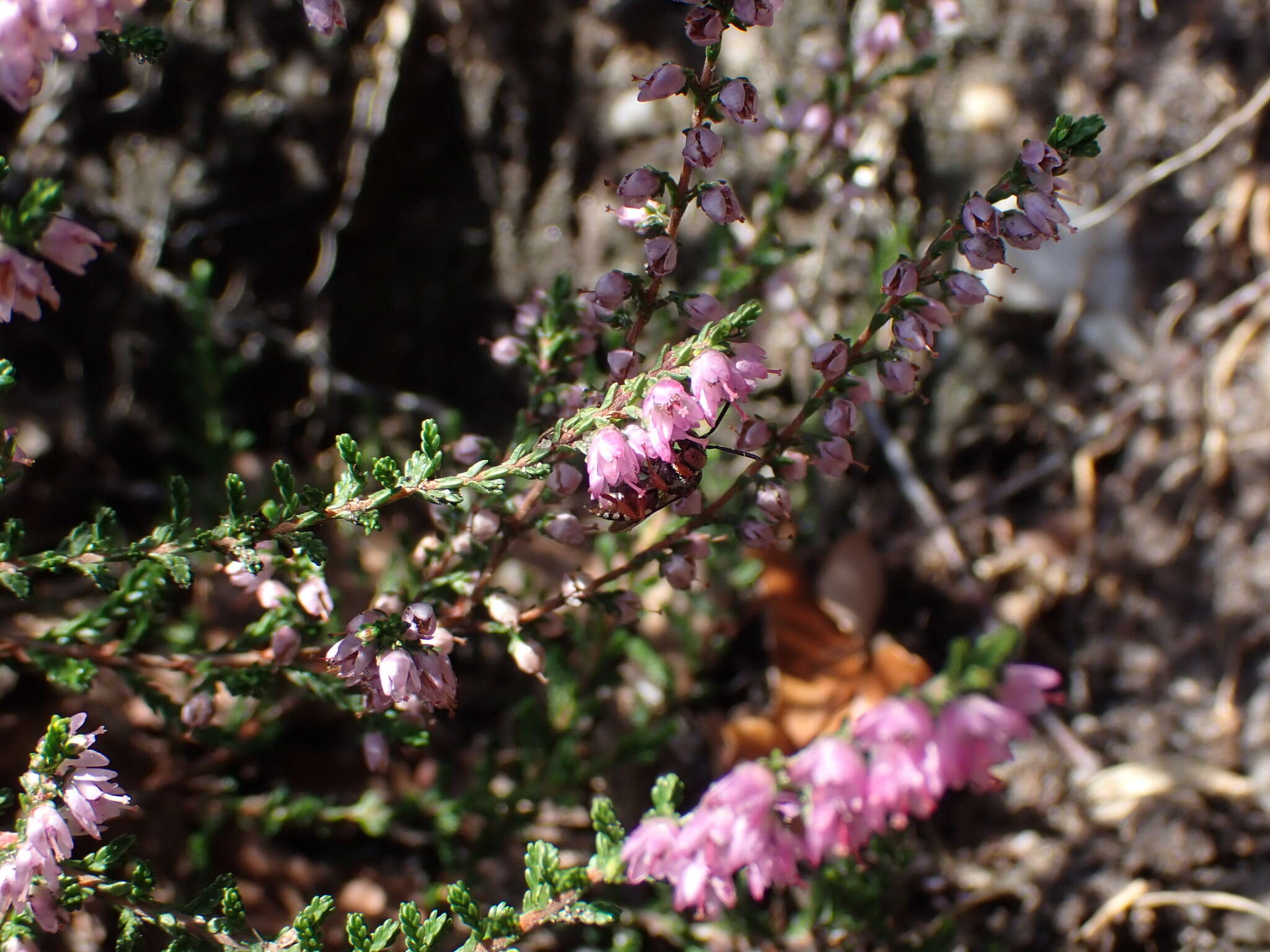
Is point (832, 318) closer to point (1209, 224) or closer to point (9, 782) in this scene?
point (1209, 224)

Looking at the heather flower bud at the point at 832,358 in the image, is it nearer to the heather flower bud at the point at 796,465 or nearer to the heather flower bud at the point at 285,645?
the heather flower bud at the point at 796,465

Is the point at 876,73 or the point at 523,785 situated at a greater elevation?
the point at 876,73

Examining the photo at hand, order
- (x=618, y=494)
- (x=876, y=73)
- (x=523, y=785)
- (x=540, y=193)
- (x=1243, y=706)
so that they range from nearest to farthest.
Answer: (x=618, y=494) < (x=523, y=785) < (x=1243, y=706) < (x=876, y=73) < (x=540, y=193)

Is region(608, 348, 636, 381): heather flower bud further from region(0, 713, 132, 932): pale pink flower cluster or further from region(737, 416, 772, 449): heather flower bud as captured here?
region(0, 713, 132, 932): pale pink flower cluster

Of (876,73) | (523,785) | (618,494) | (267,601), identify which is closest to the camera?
(618,494)

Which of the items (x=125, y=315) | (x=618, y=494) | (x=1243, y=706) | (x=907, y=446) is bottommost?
(x=1243, y=706)

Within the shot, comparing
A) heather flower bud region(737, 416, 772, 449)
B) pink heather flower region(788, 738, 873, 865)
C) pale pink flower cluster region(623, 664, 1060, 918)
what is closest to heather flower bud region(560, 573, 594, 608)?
heather flower bud region(737, 416, 772, 449)

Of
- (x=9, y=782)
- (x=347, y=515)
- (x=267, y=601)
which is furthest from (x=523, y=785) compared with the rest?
(x=9, y=782)

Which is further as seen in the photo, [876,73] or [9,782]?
[876,73]
